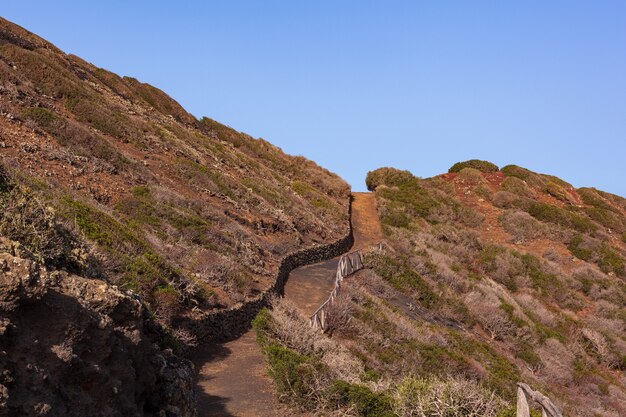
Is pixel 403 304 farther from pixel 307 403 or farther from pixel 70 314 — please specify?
pixel 70 314

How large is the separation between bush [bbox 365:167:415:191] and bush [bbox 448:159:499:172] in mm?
8016

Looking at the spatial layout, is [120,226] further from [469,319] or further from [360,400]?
[469,319]

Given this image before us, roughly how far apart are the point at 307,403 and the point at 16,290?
6520 millimetres

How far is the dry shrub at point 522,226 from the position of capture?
40125 mm

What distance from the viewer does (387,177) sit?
2184 inches

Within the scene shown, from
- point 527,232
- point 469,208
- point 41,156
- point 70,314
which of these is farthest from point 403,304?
point 469,208

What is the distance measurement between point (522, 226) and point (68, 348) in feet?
135

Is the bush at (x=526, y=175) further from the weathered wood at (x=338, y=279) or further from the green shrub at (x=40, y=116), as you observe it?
the green shrub at (x=40, y=116)

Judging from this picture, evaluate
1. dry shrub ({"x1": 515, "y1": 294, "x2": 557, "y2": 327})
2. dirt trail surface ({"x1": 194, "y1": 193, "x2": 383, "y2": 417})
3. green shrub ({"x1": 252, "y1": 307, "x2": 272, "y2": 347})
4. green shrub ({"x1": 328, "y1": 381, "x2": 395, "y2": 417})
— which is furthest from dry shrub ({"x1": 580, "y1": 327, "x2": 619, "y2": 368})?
green shrub ({"x1": 328, "y1": 381, "x2": 395, "y2": 417})

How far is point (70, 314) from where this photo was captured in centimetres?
527

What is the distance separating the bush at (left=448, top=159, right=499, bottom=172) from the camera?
58.8 m

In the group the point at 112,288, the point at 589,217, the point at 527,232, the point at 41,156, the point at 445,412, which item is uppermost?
the point at 589,217

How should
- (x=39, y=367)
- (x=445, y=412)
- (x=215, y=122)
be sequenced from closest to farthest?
1. (x=39, y=367)
2. (x=445, y=412)
3. (x=215, y=122)

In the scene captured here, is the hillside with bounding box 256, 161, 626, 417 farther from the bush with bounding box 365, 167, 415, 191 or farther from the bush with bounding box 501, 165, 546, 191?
the bush with bounding box 501, 165, 546, 191
